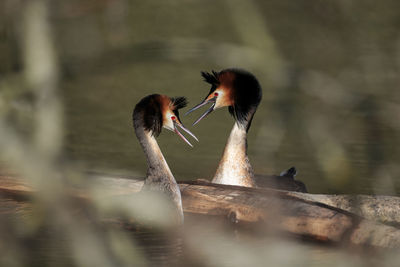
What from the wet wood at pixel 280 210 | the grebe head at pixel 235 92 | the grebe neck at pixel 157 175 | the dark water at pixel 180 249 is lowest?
the dark water at pixel 180 249

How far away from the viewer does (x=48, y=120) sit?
1.26m

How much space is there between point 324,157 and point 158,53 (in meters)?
0.34

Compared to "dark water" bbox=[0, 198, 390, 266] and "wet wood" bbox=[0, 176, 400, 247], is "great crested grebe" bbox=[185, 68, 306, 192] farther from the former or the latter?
"dark water" bbox=[0, 198, 390, 266]

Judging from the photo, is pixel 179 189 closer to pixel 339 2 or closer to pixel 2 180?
pixel 2 180

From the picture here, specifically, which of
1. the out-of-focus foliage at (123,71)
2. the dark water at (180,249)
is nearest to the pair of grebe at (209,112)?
the dark water at (180,249)

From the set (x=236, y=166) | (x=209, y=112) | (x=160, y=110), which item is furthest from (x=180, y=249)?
(x=209, y=112)

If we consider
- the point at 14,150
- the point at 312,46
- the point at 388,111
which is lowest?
the point at 14,150

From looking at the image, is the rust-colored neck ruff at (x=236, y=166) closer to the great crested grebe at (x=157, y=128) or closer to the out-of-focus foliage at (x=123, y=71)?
the great crested grebe at (x=157, y=128)

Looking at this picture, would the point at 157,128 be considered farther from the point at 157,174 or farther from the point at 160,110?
the point at 157,174

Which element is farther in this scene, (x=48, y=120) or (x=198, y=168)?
(x=198, y=168)

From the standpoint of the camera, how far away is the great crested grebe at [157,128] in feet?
18.6

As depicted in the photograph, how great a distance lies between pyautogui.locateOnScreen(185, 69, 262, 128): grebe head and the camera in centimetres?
676

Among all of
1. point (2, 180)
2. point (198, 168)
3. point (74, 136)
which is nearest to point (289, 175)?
point (198, 168)

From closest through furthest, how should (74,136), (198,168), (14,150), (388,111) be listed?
(14,150), (388,111), (198,168), (74,136)
